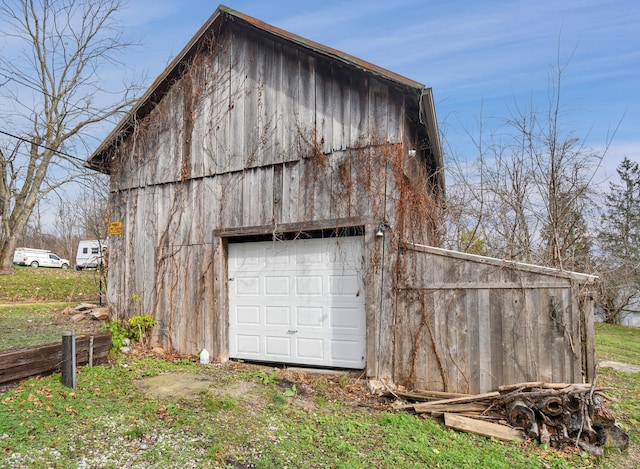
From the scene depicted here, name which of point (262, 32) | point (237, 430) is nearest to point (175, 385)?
point (237, 430)

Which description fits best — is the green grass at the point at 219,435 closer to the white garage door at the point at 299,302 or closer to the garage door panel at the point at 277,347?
the white garage door at the point at 299,302

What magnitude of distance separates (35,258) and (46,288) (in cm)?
1724

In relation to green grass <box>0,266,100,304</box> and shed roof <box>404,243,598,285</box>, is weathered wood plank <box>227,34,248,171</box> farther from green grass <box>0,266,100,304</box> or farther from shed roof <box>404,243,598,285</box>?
green grass <box>0,266,100,304</box>

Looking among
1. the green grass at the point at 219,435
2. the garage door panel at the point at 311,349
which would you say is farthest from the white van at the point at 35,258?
the garage door panel at the point at 311,349

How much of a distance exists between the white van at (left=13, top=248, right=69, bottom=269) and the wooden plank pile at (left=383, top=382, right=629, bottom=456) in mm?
33484

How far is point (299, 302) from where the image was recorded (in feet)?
23.1

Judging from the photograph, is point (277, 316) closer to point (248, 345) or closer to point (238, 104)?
point (248, 345)

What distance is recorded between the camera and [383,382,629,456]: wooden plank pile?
4.51 meters

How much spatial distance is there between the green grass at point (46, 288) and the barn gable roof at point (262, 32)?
23.3ft

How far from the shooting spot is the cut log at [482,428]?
4.63 m

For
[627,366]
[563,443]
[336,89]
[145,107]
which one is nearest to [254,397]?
[563,443]

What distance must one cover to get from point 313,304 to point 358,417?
7.25ft

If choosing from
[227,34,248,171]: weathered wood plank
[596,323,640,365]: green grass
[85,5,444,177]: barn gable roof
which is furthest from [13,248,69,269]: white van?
[596,323,640,365]: green grass

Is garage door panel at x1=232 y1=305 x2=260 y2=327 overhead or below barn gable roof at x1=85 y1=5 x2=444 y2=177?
below
